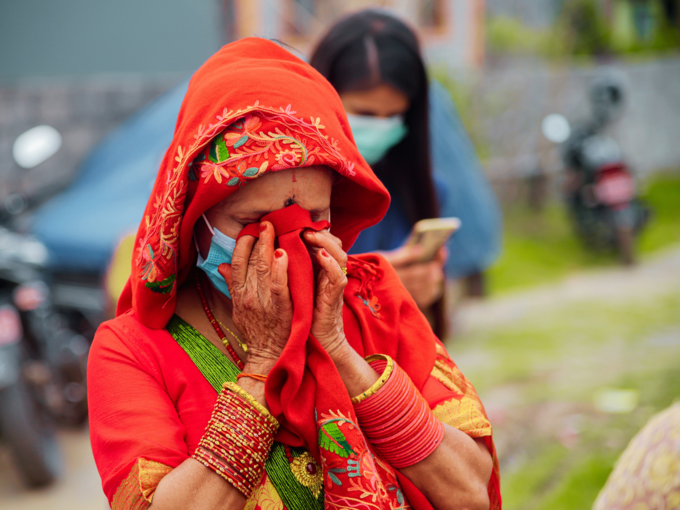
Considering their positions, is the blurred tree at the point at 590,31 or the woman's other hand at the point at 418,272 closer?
the woman's other hand at the point at 418,272

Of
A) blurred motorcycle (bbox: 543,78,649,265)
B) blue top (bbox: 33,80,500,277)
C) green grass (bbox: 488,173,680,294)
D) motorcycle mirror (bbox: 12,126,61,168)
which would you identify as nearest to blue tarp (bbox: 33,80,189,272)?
blue top (bbox: 33,80,500,277)

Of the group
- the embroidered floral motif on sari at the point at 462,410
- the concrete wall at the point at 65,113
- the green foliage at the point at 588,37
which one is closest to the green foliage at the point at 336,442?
the embroidered floral motif on sari at the point at 462,410

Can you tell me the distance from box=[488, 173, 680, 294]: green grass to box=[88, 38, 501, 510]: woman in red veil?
6.47 metres

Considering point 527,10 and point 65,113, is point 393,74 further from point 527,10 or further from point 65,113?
point 527,10

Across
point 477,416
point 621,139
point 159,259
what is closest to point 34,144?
point 159,259

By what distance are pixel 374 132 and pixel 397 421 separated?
1.32m

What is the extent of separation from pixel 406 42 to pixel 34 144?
2922mm

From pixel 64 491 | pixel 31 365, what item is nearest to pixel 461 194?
pixel 31 365

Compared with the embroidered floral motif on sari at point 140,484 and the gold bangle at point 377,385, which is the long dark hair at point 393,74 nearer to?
the gold bangle at point 377,385

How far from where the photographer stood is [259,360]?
4.25 ft

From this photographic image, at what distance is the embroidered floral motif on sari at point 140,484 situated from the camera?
3.90 ft

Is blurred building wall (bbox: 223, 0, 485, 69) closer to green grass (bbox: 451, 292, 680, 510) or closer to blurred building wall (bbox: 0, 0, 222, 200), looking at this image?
blurred building wall (bbox: 0, 0, 222, 200)

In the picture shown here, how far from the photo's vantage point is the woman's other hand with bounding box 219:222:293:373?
1.25 meters

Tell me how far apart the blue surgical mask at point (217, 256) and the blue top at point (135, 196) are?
329cm
